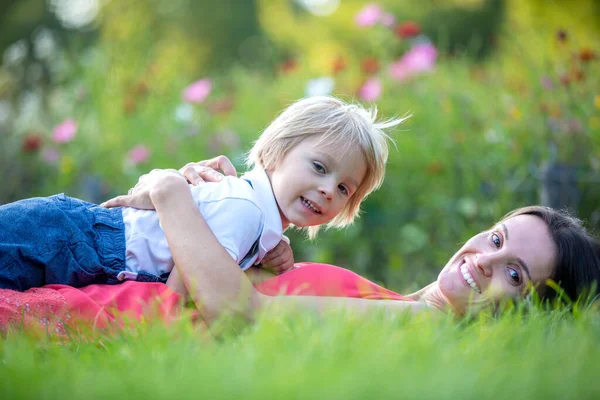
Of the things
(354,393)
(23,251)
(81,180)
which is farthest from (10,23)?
(354,393)

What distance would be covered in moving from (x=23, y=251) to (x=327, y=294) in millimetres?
1076

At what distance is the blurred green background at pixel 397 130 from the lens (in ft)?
13.8

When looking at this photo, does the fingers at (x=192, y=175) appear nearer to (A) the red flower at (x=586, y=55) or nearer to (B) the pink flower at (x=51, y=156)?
(A) the red flower at (x=586, y=55)

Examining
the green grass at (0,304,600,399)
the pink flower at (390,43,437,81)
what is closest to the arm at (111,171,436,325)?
the green grass at (0,304,600,399)

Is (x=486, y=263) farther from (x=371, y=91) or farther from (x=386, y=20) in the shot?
(x=386, y=20)

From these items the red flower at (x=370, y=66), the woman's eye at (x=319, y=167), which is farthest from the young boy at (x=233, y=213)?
the red flower at (x=370, y=66)

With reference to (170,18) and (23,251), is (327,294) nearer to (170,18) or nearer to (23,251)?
(23,251)

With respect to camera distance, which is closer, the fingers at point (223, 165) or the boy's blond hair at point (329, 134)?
the boy's blond hair at point (329, 134)

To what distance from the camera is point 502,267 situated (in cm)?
243

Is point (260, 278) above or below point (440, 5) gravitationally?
below

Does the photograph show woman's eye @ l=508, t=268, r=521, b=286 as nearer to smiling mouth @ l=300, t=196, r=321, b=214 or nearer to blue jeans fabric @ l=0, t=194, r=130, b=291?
smiling mouth @ l=300, t=196, r=321, b=214

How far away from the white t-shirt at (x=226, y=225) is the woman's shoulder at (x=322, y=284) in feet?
0.40

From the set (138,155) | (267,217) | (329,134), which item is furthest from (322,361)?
(138,155)

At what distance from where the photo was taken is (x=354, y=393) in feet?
4.38
